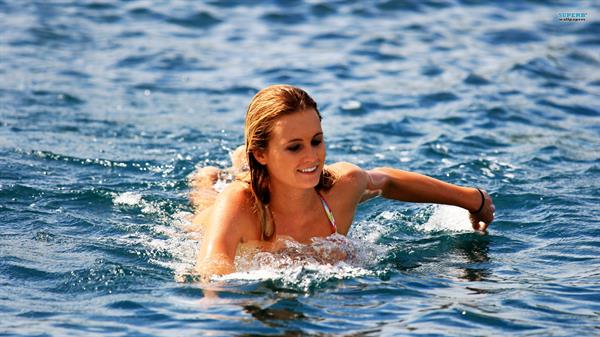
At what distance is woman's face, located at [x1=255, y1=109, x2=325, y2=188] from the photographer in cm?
582

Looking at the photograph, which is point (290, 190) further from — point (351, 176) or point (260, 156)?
point (351, 176)

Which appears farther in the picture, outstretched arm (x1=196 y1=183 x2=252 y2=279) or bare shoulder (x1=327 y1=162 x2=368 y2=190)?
bare shoulder (x1=327 y1=162 x2=368 y2=190)

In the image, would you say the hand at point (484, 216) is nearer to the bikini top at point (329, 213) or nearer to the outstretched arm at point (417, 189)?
the outstretched arm at point (417, 189)

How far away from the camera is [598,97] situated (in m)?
12.3

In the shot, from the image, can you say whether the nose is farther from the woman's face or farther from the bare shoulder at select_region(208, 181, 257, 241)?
the bare shoulder at select_region(208, 181, 257, 241)

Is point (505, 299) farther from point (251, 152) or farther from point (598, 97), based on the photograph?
point (598, 97)

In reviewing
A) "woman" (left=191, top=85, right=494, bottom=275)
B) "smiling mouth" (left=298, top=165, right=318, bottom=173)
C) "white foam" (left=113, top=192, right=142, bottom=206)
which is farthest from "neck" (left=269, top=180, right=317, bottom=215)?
"white foam" (left=113, top=192, right=142, bottom=206)

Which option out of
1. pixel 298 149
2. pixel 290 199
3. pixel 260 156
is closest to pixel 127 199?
pixel 290 199

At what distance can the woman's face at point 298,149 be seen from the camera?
5820mm

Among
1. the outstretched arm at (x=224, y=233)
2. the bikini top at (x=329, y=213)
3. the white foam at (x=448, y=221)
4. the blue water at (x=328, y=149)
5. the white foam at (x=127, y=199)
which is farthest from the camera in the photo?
the white foam at (x=127, y=199)

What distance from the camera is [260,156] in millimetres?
6047

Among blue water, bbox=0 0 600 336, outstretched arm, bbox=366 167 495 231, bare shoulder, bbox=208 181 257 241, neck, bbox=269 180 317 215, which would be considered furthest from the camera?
outstretched arm, bbox=366 167 495 231

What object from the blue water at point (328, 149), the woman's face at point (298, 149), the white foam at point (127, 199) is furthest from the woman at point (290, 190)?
the white foam at point (127, 199)

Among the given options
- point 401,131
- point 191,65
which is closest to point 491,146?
point 401,131
